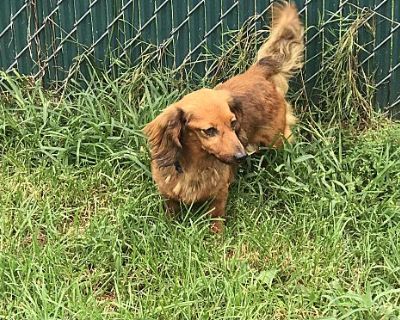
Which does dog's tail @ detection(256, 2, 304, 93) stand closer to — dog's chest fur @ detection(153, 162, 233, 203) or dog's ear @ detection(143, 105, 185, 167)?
dog's chest fur @ detection(153, 162, 233, 203)

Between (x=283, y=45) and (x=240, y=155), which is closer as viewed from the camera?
(x=240, y=155)

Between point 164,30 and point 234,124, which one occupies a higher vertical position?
point 164,30

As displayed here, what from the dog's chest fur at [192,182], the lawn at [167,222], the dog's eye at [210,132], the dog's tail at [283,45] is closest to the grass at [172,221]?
the lawn at [167,222]

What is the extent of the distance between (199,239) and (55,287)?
773 millimetres

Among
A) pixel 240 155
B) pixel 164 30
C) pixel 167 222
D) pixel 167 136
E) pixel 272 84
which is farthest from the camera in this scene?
pixel 164 30

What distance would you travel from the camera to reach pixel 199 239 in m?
4.01

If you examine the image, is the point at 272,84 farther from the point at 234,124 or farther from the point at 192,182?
the point at 192,182

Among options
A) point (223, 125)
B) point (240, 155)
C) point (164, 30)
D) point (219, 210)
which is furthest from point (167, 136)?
point (164, 30)

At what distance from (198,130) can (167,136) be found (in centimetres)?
18

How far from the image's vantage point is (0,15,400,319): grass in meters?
3.68

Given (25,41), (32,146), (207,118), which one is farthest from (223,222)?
(25,41)

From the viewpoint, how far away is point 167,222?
4176 millimetres

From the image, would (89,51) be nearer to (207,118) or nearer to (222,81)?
(222,81)

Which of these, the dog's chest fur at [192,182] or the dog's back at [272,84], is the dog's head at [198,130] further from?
the dog's back at [272,84]
